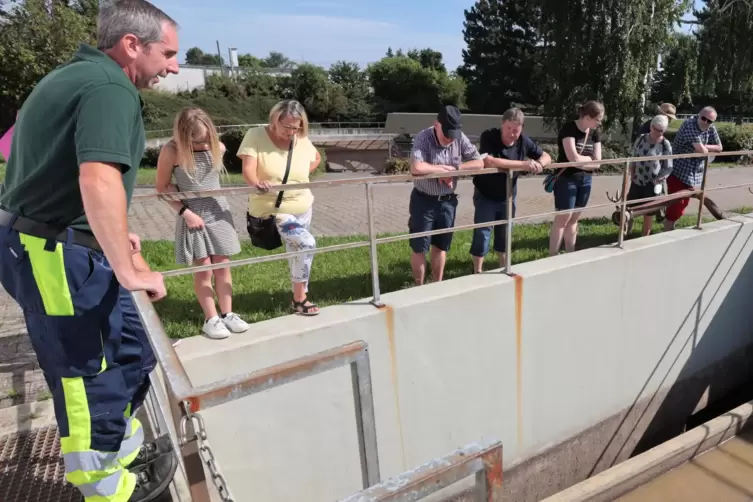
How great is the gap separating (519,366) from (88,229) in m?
3.66

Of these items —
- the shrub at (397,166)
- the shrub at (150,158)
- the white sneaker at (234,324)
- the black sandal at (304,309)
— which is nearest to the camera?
the white sneaker at (234,324)

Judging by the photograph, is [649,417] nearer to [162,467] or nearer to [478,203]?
[478,203]

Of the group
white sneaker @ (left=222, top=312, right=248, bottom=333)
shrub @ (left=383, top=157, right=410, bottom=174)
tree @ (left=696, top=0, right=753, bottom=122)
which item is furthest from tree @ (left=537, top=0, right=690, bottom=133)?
white sneaker @ (left=222, top=312, right=248, bottom=333)

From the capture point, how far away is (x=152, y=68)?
1897 millimetres

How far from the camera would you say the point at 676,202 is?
6.20 meters

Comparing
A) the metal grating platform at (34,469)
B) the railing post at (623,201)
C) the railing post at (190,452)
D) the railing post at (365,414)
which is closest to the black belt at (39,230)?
the railing post at (190,452)

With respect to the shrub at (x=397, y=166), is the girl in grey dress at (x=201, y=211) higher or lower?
higher

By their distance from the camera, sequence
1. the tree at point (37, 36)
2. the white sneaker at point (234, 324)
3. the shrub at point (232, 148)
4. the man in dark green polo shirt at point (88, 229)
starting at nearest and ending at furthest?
the man in dark green polo shirt at point (88, 229) < the white sneaker at point (234, 324) < the tree at point (37, 36) < the shrub at point (232, 148)

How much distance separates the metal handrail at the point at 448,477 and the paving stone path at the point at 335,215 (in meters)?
3.52

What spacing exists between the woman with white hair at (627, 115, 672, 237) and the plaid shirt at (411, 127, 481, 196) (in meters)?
2.78

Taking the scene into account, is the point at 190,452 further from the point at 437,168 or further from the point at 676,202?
the point at 676,202

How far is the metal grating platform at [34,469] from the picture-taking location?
285 cm

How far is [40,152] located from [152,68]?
1.53 ft

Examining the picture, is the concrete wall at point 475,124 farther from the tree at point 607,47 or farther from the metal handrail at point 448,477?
the metal handrail at point 448,477
